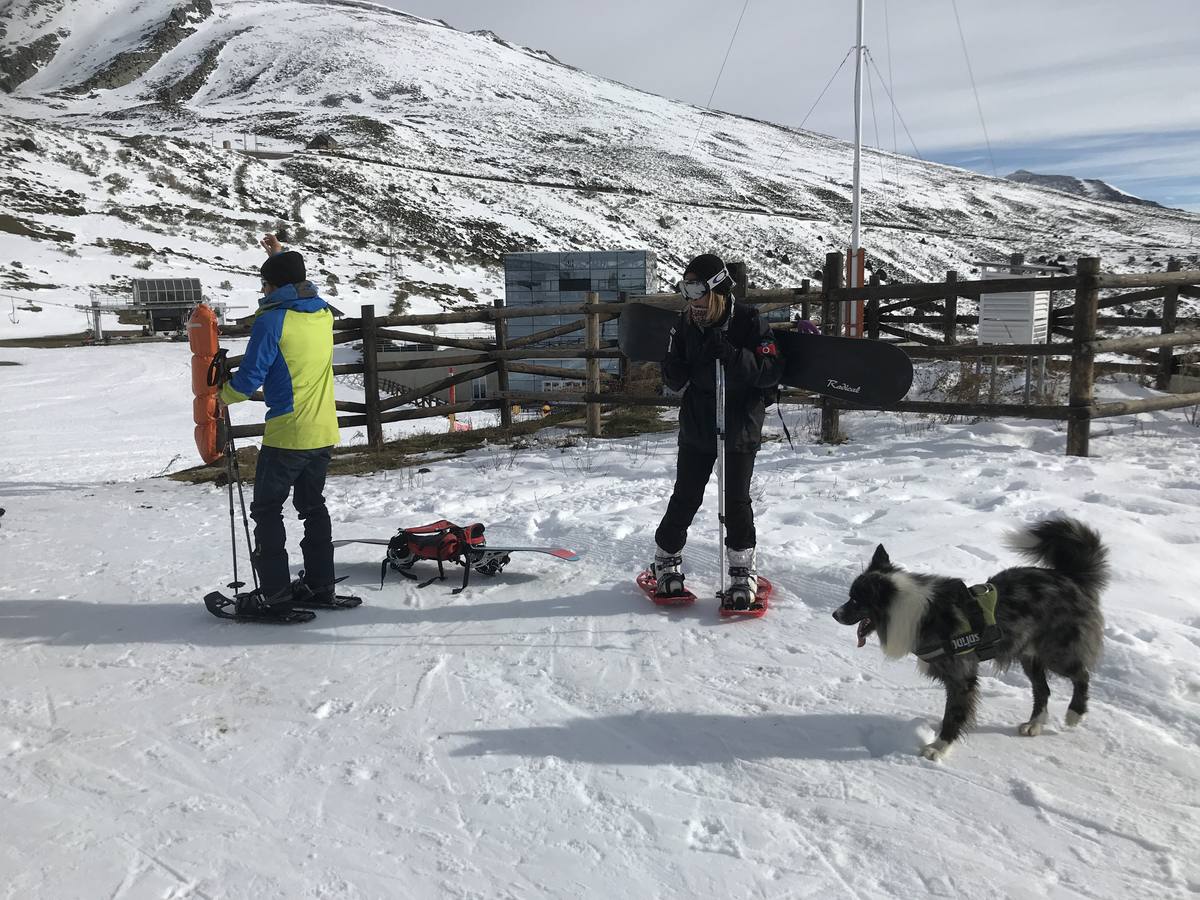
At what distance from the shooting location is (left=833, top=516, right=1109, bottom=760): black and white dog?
297 cm

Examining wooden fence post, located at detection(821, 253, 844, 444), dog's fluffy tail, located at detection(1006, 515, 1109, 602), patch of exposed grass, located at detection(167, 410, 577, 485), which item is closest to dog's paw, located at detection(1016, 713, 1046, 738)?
dog's fluffy tail, located at detection(1006, 515, 1109, 602)

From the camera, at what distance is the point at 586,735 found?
10.7 feet

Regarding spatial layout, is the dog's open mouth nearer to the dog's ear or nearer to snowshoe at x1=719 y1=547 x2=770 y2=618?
the dog's ear

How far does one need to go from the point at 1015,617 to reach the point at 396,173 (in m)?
73.1

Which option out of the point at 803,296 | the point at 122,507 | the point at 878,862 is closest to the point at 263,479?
the point at 878,862

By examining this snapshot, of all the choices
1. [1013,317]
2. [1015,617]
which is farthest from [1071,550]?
[1013,317]

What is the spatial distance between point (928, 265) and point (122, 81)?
117 meters

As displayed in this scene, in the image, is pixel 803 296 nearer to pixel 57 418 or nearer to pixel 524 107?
pixel 57 418

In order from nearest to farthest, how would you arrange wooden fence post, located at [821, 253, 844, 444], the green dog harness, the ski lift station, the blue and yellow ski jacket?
the green dog harness < the blue and yellow ski jacket < wooden fence post, located at [821, 253, 844, 444] < the ski lift station

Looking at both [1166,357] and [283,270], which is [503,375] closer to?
[283,270]

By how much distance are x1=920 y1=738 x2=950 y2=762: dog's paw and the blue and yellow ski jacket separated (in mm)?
3272

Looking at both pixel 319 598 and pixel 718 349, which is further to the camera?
pixel 319 598

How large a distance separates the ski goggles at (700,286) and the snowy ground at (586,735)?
1692 millimetres

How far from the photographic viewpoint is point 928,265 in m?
67.6
